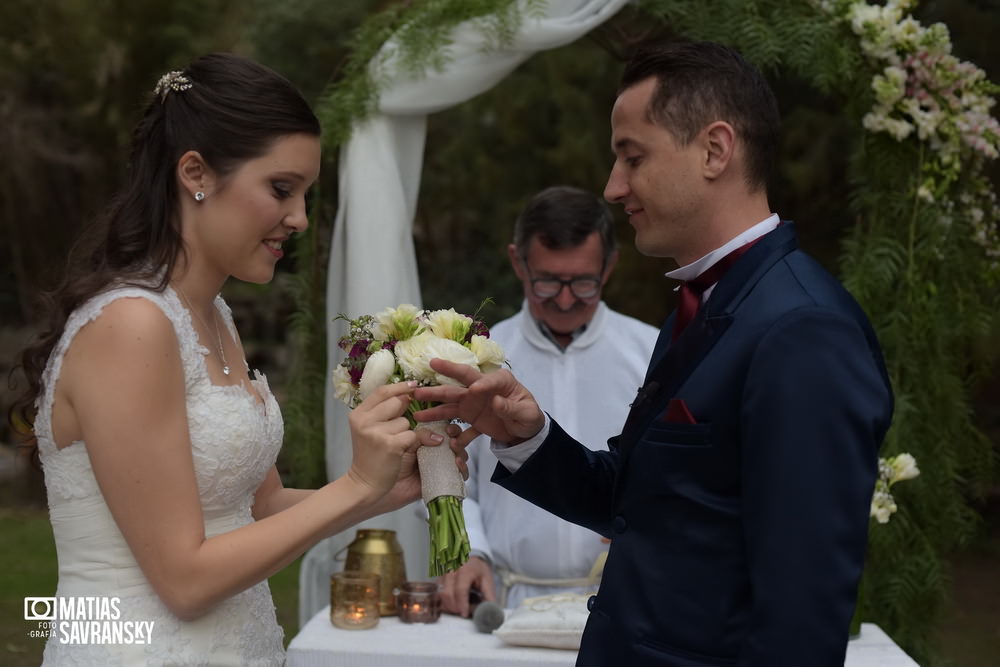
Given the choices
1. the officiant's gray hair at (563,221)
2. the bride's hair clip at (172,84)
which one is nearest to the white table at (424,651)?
the officiant's gray hair at (563,221)

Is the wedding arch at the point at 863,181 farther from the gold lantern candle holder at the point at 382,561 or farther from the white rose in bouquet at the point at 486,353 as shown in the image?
the white rose in bouquet at the point at 486,353

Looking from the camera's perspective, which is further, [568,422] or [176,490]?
[568,422]

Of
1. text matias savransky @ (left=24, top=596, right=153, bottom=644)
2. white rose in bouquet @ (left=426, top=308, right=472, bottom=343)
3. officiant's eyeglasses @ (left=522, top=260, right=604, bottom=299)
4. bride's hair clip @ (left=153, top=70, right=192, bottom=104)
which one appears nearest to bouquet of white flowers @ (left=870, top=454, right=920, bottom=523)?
officiant's eyeglasses @ (left=522, top=260, right=604, bottom=299)

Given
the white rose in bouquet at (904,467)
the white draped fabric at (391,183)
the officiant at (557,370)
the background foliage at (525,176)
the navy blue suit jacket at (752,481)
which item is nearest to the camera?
the navy blue suit jacket at (752,481)

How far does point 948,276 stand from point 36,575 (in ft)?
25.1

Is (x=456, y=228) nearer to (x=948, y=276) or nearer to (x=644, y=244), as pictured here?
(x=948, y=276)

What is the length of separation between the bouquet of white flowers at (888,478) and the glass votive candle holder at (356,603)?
176 cm

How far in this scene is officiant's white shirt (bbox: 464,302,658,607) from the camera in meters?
4.25

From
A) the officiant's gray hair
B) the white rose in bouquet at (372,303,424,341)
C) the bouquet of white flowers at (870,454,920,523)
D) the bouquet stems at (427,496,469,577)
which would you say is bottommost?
the bouquet of white flowers at (870,454,920,523)

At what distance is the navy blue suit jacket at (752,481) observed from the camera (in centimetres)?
180

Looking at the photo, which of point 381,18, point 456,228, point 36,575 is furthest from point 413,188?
point 456,228

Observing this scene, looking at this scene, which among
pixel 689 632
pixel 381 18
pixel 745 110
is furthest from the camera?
pixel 381 18

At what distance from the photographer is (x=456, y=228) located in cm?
1208

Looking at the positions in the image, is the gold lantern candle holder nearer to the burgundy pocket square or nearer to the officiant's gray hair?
the officiant's gray hair
